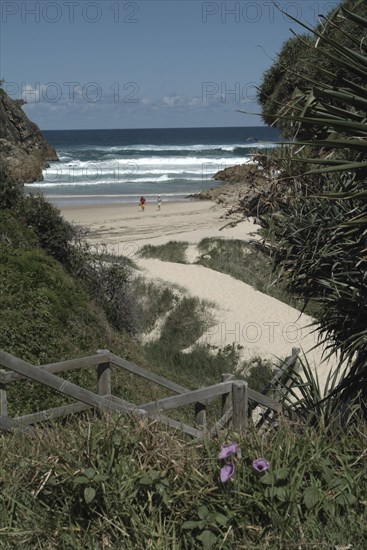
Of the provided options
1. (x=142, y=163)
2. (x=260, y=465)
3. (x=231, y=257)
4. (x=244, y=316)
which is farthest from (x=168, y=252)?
(x=142, y=163)

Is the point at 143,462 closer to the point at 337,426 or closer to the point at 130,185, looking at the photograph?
the point at 337,426

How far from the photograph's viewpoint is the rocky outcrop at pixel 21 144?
68.4 meters

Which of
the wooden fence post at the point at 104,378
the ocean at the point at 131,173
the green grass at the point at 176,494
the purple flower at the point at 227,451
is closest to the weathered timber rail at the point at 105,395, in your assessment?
the wooden fence post at the point at 104,378

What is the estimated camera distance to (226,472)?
11.8 feet

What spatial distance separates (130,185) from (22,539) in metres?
63.1

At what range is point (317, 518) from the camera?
3625mm

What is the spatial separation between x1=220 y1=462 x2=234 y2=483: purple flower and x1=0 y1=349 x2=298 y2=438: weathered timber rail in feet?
3.59

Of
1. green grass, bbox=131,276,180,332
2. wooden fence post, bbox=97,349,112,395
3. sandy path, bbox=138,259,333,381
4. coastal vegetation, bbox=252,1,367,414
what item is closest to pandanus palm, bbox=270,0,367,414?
coastal vegetation, bbox=252,1,367,414

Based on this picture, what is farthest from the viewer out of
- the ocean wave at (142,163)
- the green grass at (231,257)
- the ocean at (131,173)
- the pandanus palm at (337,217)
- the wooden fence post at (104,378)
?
the ocean wave at (142,163)

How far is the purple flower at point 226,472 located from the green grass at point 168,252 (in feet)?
68.0

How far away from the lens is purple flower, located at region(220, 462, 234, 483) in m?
3.56

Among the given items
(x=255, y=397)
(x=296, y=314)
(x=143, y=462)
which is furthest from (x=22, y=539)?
(x=296, y=314)

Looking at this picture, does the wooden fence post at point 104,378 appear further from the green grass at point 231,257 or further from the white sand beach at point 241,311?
the green grass at point 231,257

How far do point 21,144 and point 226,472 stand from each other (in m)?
78.1
